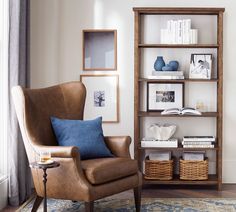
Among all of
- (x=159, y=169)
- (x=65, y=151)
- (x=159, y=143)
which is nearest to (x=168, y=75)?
(x=159, y=143)

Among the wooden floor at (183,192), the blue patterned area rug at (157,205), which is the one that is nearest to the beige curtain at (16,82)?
the blue patterned area rug at (157,205)

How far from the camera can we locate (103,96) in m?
5.12

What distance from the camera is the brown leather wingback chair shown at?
11.5ft

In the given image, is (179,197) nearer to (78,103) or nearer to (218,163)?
(218,163)

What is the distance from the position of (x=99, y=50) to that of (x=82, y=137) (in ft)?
4.71

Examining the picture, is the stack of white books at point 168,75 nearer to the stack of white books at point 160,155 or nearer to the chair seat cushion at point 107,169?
the stack of white books at point 160,155

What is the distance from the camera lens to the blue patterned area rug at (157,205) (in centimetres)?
405

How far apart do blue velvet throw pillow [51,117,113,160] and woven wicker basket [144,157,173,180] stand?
920 millimetres

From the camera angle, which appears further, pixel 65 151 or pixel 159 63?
pixel 159 63

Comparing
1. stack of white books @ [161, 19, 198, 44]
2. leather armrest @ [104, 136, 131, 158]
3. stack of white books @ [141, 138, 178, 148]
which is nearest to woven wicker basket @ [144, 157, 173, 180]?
stack of white books @ [141, 138, 178, 148]

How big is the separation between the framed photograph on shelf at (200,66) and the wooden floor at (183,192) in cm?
117

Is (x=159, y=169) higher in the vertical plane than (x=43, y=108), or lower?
lower

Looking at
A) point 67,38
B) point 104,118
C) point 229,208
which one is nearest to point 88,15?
point 67,38

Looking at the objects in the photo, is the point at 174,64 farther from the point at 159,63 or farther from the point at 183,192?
the point at 183,192
